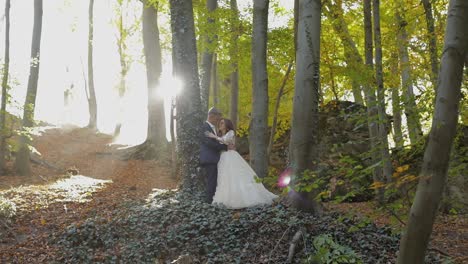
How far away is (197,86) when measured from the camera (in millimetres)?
8336

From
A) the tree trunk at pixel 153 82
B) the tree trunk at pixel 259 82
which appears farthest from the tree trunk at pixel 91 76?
the tree trunk at pixel 259 82

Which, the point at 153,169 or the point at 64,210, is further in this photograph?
the point at 153,169

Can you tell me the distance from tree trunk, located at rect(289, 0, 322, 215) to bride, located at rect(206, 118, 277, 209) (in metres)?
1.72

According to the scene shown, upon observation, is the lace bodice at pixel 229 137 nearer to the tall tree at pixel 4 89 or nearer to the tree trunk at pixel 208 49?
the tree trunk at pixel 208 49

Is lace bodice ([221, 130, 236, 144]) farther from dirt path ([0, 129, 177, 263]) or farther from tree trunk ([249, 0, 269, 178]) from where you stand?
dirt path ([0, 129, 177, 263])

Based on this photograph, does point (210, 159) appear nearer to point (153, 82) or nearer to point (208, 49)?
point (208, 49)

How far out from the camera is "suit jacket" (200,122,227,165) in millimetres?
8008

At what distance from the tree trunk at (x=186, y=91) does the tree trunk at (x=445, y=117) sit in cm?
559

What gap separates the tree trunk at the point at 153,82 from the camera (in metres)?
17.8

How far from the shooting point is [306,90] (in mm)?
6125

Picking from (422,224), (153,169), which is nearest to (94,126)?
(153,169)

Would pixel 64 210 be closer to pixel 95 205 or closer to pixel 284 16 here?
pixel 95 205

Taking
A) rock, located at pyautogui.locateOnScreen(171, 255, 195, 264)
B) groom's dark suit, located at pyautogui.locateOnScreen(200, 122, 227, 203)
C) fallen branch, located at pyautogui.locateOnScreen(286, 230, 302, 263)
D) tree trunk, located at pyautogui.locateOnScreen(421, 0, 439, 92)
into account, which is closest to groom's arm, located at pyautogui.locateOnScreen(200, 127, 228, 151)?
groom's dark suit, located at pyautogui.locateOnScreen(200, 122, 227, 203)

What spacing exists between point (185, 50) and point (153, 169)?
29.2 ft
